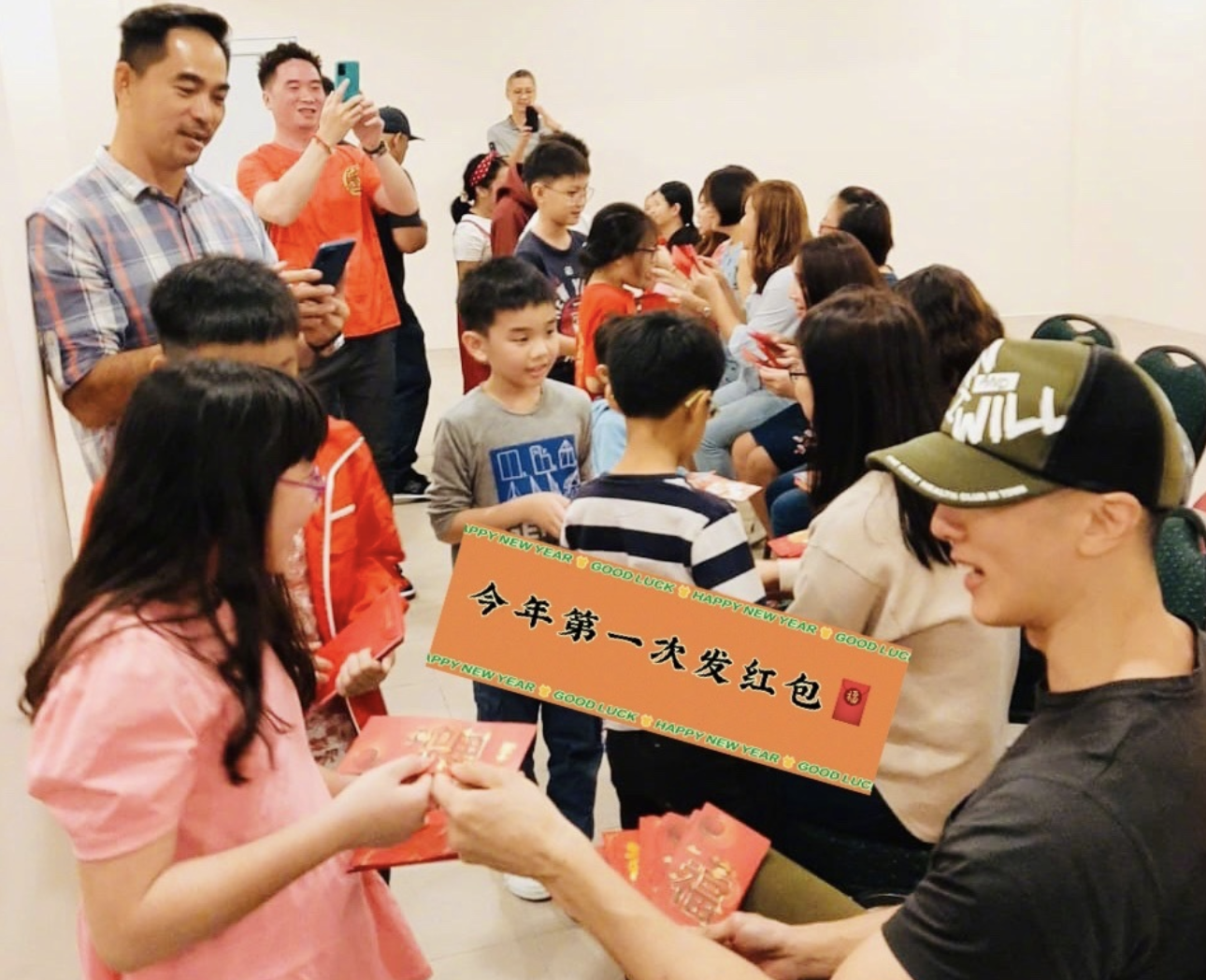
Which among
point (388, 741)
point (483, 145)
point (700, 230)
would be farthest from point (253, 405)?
point (483, 145)

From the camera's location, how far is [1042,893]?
797mm

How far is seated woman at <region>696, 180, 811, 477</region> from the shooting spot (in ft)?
11.7

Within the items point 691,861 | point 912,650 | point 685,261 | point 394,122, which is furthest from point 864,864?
point 394,122

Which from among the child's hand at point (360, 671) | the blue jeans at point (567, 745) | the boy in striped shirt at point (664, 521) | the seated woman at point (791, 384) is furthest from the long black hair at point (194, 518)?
the seated woman at point (791, 384)

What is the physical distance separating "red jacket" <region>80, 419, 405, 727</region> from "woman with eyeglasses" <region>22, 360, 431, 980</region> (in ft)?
1.53

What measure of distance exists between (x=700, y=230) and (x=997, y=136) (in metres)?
4.47

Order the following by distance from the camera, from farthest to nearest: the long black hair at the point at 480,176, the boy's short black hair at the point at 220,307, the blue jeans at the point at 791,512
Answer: the long black hair at the point at 480,176, the blue jeans at the point at 791,512, the boy's short black hair at the point at 220,307

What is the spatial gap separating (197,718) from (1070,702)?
0.76 m

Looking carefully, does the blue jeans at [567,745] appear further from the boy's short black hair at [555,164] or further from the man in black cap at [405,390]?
the man in black cap at [405,390]

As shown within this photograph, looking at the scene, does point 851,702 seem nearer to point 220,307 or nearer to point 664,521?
point 664,521

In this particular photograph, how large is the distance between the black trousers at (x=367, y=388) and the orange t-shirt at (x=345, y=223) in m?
0.06

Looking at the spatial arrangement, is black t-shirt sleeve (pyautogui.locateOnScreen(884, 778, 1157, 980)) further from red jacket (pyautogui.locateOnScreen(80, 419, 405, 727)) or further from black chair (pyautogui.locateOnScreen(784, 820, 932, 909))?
red jacket (pyautogui.locateOnScreen(80, 419, 405, 727))

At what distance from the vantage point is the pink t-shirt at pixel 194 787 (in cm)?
94

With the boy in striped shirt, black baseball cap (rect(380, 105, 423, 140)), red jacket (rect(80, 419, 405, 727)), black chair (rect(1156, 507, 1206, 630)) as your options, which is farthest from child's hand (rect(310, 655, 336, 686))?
black baseball cap (rect(380, 105, 423, 140))
